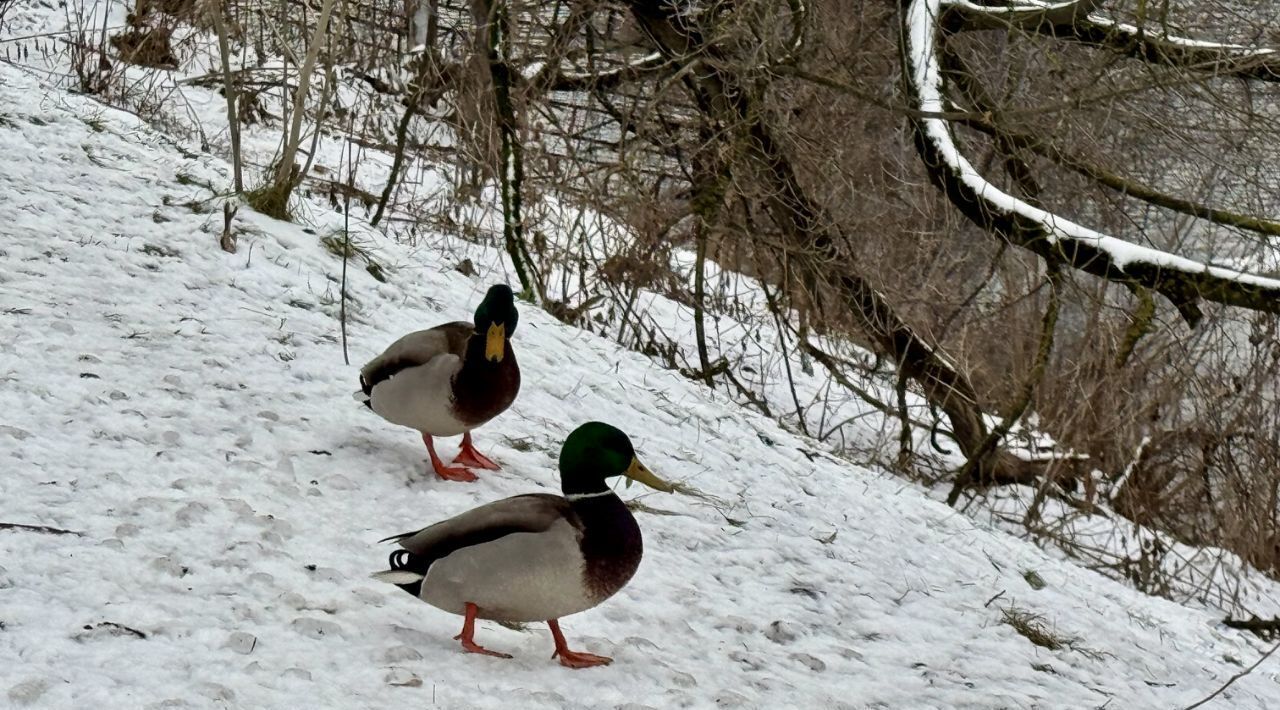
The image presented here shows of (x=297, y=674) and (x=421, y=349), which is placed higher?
(x=421, y=349)

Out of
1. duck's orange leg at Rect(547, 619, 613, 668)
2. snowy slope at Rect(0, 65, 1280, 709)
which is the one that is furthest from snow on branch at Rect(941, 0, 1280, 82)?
duck's orange leg at Rect(547, 619, 613, 668)

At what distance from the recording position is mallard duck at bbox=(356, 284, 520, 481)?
A: 4.09 metres

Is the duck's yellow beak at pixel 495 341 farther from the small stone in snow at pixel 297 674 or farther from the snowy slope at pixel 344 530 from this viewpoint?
the small stone in snow at pixel 297 674

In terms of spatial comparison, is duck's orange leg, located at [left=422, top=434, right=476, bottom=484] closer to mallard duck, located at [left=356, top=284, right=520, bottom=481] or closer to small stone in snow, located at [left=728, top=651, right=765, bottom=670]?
mallard duck, located at [left=356, top=284, right=520, bottom=481]

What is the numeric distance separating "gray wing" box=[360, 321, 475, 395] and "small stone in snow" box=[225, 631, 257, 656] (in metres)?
1.44

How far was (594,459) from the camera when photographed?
3.23 meters

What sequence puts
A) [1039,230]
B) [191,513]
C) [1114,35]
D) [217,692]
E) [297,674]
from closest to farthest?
[217,692] < [297,674] < [191,513] < [1039,230] < [1114,35]

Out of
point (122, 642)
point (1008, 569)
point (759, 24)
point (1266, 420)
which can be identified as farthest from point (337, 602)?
point (1266, 420)

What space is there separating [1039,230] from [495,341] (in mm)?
3296

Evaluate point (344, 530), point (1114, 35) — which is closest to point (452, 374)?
point (344, 530)

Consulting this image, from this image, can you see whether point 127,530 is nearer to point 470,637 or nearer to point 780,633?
point 470,637

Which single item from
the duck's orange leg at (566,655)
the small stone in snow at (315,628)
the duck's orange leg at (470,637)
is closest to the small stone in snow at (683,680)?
the duck's orange leg at (566,655)

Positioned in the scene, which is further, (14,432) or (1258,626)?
(1258,626)

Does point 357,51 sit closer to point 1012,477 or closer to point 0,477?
point 1012,477
